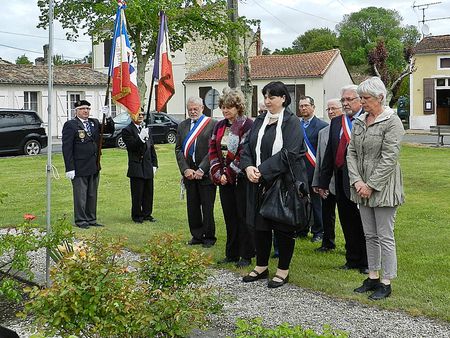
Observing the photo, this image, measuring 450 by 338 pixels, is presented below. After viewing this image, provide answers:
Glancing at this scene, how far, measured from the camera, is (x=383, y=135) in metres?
5.32

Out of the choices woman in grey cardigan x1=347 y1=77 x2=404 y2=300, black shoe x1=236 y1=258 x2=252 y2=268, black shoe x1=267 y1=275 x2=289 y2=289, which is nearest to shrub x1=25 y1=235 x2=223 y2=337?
black shoe x1=267 y1=275 x2=289 y2=289

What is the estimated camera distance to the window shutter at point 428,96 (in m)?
36.2

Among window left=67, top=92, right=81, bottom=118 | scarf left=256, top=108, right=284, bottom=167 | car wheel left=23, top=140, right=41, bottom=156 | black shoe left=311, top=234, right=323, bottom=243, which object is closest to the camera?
scarf left=256, top=108, right=284, bottom=167

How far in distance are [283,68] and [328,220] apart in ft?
124

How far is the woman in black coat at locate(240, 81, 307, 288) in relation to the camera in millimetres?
5730

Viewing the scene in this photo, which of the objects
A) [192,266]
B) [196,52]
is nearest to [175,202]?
[192,266]

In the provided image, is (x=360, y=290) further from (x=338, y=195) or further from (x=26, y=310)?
(x=26, y=310)

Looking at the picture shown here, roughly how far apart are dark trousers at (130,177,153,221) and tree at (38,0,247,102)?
48.4 ft

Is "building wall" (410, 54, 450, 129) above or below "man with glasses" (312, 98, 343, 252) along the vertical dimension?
above

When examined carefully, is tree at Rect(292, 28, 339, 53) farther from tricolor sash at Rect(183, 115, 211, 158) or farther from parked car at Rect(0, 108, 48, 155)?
tricolor sash at Rect(183, 115, 211, 158)

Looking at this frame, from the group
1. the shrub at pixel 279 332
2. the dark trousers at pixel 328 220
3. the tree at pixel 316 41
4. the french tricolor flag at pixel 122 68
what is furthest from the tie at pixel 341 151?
the tree at pixel 316 41

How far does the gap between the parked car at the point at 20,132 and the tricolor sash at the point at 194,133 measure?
16113 millimetres

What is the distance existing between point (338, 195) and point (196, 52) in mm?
41231

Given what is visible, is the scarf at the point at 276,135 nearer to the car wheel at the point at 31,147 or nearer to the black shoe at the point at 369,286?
the black shoe at the point at 369,286
